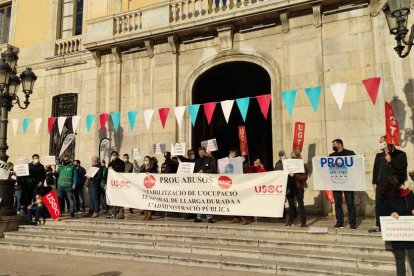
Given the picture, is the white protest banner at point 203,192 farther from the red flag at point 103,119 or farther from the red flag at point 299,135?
the red flag at point 103,119

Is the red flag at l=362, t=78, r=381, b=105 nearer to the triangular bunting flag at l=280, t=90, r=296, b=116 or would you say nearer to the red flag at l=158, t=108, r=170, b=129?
the triangular bunting flag at l=280, t=90, r=296, b=116

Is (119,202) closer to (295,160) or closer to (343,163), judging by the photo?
(295,160)

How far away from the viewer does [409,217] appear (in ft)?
15.9

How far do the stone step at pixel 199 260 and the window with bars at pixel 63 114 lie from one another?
6.39 meters

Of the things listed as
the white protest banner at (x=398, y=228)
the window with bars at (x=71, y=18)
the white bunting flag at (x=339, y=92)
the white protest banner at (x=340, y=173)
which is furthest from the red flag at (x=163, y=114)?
the white protest banner at (x=398, y=228)

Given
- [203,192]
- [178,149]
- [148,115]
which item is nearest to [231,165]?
[203,192]

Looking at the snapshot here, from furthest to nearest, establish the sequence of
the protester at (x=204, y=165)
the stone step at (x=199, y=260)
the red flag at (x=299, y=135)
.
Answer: the red flag at (x=299, y=135) → the protester at (x=204, y=165) → the stone step at (x=199, y=260)

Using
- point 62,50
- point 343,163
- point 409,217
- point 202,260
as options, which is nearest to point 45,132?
point 62,50

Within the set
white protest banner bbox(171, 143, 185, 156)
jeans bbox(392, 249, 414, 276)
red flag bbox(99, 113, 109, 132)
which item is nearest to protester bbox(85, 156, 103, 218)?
white protest banner bbox(171, 143, 185, 156)

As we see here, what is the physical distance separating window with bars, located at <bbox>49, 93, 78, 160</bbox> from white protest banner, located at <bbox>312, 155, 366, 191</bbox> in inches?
384

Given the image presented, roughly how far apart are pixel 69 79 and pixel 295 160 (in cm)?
1033

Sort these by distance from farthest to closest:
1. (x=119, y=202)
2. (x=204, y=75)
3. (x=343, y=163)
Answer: (x=204, y=75)
(x=119, y=202)
(x=343, y=163)

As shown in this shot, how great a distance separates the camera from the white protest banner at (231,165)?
30.0 ft

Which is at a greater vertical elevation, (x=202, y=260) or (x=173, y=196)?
(x=173, y=196)
